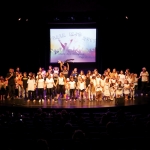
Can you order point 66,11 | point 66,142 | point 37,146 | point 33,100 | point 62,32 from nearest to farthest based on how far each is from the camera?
1. point 37,146
2. point 66,142
3. point 33,100
4. point 66,11
5. point 62,32

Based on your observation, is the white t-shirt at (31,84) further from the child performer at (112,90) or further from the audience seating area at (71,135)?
the audience seating area at (71,135)

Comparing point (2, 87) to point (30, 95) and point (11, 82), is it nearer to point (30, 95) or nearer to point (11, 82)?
point (11, 82)

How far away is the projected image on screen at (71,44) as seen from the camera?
2172 cm

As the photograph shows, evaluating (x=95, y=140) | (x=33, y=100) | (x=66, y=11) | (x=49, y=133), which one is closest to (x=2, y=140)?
(x=49, y=133)

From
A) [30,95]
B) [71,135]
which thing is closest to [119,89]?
[30,95]

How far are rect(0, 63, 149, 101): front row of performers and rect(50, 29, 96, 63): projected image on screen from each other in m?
4.18

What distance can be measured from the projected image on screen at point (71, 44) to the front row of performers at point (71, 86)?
4.18 meters

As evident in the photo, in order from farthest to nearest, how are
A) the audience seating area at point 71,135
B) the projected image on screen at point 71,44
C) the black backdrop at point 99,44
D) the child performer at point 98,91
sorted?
the projected image on screen at point 71,44
the black backdrop at point 99,44
the child performer at point 98,91
the audience seating area at point 71,135

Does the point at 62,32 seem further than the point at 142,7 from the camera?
Yes

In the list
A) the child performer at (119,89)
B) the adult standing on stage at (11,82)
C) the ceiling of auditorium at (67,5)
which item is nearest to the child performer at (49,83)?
the adult standing on stage at (11,82)

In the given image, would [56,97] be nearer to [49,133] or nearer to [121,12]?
[121,12]

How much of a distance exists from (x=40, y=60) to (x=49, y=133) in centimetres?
1453

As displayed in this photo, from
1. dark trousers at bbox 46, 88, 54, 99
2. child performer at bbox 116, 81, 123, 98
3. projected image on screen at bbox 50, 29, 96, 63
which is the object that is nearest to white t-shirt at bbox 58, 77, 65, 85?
dark trousers at bbox 46, 88, 54, 99

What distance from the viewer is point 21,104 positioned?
51.7 ft
